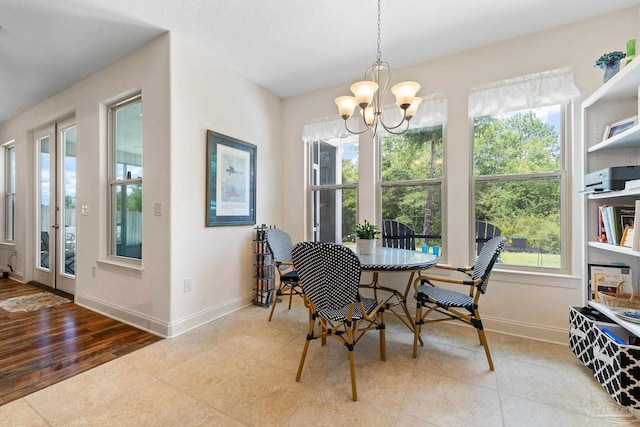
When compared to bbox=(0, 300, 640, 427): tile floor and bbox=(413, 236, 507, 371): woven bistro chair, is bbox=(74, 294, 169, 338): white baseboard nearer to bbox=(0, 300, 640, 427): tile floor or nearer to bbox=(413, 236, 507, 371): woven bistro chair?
bbox=(0, 300, 640, 427): tile floor

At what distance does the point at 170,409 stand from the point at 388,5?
10.0ft

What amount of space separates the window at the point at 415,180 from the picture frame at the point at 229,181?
1575 millimetres

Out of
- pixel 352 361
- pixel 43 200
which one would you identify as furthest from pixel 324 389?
pixel 43 200

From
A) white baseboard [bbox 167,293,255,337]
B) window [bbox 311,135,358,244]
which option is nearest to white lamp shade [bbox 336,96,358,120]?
window [bbox 311,135,358,244]

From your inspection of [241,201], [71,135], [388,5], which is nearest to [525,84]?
[388,5]

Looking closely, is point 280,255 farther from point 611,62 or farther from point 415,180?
point 611,62

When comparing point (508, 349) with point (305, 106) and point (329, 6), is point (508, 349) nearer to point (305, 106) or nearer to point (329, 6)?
point (329, 6)

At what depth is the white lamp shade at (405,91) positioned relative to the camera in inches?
72.1

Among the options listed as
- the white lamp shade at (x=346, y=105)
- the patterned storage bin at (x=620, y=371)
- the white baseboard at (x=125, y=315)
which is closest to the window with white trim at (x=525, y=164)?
the patterned storage bin at (x=620, y=371)

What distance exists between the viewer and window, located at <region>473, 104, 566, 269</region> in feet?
8.11

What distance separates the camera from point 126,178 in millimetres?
2963

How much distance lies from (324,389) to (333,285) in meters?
0.66

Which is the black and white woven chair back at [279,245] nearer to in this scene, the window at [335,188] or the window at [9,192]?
the window at [335,188]

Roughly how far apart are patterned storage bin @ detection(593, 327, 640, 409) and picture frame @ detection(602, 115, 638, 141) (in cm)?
133
